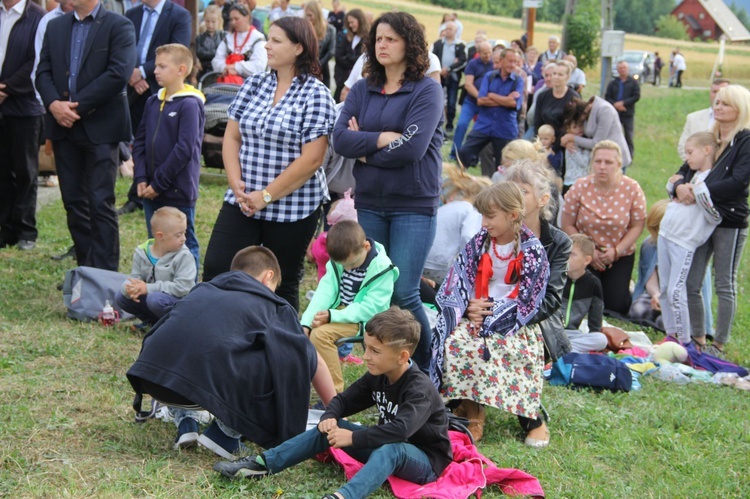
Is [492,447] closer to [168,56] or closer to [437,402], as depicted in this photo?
[437,402]

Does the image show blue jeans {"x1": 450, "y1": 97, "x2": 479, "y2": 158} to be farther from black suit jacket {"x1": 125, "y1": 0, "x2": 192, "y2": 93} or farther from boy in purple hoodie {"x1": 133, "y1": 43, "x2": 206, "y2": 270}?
boy in purple hoodie {"x1": 133, "y1": 43, "x2": 206, "y2": 270}

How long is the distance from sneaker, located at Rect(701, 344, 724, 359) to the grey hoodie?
4.31 meters

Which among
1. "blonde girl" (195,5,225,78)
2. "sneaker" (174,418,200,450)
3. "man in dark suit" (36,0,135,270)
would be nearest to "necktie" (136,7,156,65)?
"man in dark suit" (36,0,135,270)

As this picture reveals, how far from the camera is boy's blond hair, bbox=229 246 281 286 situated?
4.60 metres

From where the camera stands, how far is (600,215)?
8422mm

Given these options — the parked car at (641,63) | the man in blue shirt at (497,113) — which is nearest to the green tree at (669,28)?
the parked car at (641,63)

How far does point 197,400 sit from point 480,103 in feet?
30.0

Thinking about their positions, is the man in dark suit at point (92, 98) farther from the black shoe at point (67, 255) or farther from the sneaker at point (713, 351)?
the sneaker at point (713, 351)

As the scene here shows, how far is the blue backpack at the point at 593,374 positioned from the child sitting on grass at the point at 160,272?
2591mm

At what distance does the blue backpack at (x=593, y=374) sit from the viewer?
21.0 ft

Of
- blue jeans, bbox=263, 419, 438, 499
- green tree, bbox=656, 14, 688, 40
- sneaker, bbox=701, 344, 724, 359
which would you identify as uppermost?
blue jeans, bbox=263, 419, 438, 499

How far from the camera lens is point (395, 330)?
14.0 ft

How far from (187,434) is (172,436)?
0.20 m

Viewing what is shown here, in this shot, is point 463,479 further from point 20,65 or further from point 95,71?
point 20,65
